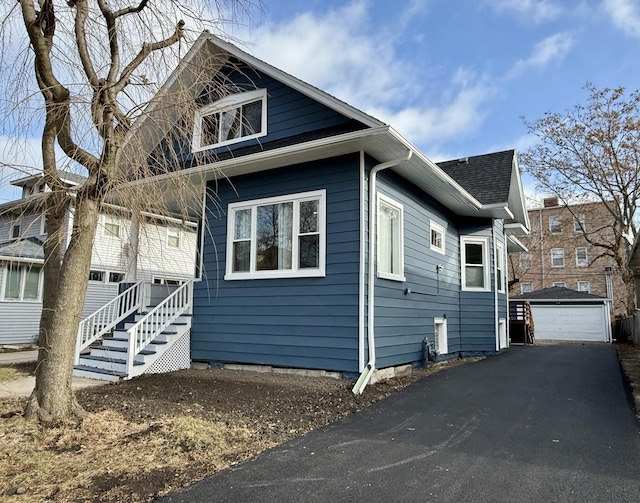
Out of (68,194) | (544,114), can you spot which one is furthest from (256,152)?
(544,114)

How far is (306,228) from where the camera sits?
776 centimetres

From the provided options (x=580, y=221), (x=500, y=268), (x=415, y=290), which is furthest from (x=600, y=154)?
(x=415, y=290)

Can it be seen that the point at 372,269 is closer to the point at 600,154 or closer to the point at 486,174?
the point at 486,174

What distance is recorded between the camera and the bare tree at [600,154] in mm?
19875

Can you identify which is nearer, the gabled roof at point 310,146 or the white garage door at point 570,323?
the gabled roof at point 310,146

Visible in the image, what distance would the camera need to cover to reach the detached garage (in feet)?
70.8

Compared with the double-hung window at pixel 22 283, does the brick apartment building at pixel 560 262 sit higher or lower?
higher

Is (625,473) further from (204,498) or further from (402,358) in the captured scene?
(402,358)

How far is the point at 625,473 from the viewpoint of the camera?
3527 millimetres

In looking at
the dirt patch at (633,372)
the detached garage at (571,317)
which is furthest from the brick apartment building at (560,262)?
the dirt patch at (633,372)

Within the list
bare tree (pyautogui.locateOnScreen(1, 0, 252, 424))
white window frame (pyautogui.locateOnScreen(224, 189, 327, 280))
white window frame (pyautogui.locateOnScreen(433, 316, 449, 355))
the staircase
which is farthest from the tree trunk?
white window frame (pyautogui.locateOnScreen(433, 316, 449, 355))

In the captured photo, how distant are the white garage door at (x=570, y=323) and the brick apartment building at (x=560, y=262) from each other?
21.6 ft

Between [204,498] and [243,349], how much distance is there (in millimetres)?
5126

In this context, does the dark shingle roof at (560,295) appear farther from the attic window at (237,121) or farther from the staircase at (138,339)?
the staircase at (138,339)
